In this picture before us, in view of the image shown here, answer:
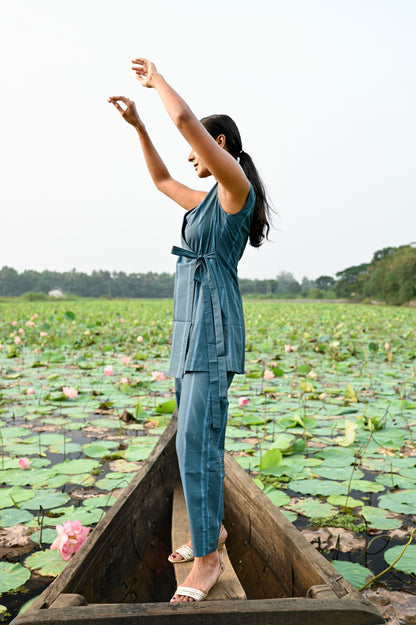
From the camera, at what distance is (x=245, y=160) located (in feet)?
4.29

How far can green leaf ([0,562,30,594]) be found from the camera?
1.37 metres

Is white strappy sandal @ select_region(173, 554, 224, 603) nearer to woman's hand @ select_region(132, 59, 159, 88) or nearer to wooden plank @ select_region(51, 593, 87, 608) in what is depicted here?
wooden plank @ select_region(51, 593, 87, 608)

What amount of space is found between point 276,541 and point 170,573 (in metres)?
0.41

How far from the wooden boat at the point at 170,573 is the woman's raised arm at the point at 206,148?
0.78m

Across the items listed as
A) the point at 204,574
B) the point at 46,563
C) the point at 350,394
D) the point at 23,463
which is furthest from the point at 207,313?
the point at 350,394

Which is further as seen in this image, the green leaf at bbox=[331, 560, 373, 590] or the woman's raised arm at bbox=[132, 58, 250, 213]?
the green leaf at bbox=[331, 560, 373, 590]

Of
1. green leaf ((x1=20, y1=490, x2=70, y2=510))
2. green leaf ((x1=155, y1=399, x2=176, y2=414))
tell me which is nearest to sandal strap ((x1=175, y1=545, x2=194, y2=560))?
green leaf ((x1=20, y1=490, x2=70, y2=510))

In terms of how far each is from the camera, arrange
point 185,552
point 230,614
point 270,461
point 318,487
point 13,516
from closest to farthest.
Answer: point 230,614 < point 185,552 < point 13,516 < point 318,487 < point 270,461

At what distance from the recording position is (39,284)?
54.0 metres

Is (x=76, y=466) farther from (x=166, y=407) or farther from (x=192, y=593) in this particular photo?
(x=192, y=593)

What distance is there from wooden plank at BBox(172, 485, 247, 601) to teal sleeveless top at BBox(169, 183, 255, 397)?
431 mm

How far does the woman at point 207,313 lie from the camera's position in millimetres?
1076

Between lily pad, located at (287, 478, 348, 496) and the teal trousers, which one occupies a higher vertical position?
the teal trousers

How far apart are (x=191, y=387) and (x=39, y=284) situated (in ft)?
184
